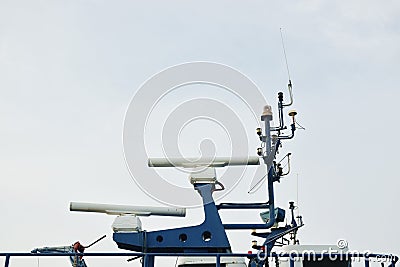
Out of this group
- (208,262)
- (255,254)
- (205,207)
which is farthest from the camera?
(205,207)

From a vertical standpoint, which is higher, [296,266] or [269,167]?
[269,167]

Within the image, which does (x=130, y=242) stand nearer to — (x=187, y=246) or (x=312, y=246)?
(x=187, y=246)

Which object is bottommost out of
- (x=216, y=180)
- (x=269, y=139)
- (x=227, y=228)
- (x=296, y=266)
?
(x=296, y=266)

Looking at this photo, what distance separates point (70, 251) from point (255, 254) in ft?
17.2

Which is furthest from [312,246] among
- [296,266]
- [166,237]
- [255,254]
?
[166,237]

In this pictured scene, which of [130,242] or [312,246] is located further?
[130,242]

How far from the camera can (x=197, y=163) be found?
51.6 ft

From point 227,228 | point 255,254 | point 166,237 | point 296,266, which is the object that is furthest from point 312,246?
point 166,237

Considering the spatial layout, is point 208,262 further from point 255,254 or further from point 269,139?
point 269,139

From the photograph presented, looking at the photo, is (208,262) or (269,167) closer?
(208,262)

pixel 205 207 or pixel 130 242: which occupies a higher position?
pixel 205 207

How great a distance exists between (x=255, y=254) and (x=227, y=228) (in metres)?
2.10

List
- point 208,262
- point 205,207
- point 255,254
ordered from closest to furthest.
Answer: point 255,254 → point 208,262 → point 205,207

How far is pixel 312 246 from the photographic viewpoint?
1372 cm
